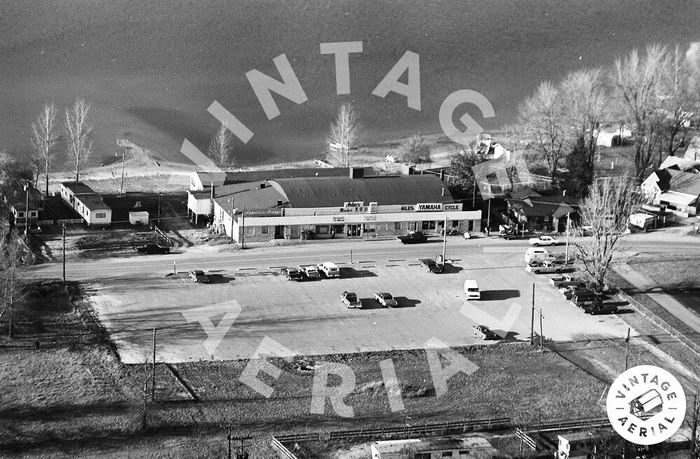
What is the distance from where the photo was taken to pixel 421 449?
16.0 m

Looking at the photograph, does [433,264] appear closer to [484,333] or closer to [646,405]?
[484,333]

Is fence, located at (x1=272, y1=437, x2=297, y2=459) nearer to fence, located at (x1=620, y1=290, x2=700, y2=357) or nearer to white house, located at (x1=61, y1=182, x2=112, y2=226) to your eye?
fence, located at (x1=620, y1=290, x2=700, y2=357)

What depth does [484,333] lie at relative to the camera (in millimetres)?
22250

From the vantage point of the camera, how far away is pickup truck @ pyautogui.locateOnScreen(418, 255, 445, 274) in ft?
87.7

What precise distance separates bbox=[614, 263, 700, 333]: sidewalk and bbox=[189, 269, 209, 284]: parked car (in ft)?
39.3

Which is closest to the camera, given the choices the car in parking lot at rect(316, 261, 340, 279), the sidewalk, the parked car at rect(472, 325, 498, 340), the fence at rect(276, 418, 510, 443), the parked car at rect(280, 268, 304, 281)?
the fence at rect(276, 418, 510, 443)

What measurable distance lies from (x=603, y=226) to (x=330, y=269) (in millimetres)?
7887

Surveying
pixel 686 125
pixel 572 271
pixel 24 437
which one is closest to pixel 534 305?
pixel 572 271

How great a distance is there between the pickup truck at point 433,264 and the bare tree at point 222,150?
46.2 feet

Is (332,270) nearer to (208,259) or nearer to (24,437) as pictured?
(208,259)

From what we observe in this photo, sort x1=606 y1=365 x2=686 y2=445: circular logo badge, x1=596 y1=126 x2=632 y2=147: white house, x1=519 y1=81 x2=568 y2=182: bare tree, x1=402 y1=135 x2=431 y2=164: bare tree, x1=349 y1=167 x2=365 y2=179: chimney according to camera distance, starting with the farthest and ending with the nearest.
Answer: x1=596 y1=126 x2=632 y2=147: white house
x1=402 y1=135 x2=431 y2=164: bare tree
x1=519 y1=81 x2=568 y2=182: bare tree
x1=349 y1=167 x2=365 y2=179: chimney
x1=606 y1=365 x2=686 y2=445: circular logo badge

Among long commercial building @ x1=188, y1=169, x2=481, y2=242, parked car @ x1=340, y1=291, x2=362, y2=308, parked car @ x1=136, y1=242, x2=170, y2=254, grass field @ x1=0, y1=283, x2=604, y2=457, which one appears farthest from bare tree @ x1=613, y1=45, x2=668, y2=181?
parked car @ x1=136, y1=242, x2=170, y2=254

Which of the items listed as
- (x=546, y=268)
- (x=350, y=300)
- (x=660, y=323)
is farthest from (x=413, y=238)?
(x=660, y=323)

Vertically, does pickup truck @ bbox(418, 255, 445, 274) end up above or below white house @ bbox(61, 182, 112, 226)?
below
